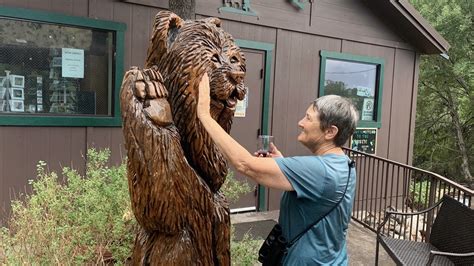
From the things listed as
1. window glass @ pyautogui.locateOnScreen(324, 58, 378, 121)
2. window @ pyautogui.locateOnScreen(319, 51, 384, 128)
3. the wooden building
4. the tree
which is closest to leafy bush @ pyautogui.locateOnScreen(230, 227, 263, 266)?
the wooden building

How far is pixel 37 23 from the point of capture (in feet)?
15.3

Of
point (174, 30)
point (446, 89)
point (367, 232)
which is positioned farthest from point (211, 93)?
A: point (446, 89)

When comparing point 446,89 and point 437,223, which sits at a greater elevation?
point 446,89

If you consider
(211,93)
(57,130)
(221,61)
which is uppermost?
(221,61)

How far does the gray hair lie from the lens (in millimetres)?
1733

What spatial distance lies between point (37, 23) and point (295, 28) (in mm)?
3680

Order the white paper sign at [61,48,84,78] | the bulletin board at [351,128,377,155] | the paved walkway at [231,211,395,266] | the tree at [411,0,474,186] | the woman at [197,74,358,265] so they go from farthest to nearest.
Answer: the tree at [411,0,474,186], the bulletin board at [351,128,377,155], the white paper sign at [61,48,84,78], the paved walkway at [231,211,395,266], the woman at [197,74,358,265]

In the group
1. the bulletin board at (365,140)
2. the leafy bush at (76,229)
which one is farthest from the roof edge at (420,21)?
the leafy bush at (76,229)

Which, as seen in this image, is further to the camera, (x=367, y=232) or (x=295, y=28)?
(x=295, y=28)

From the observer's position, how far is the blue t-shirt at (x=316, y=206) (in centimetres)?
166

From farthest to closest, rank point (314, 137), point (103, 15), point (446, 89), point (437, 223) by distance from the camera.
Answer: point (446, 89), point (103, 15), point (437, 223), point (314, 137)

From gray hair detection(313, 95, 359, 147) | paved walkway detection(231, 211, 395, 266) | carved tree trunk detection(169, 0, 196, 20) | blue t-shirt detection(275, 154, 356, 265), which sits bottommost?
paved walkway detection(231, 211, 395, 266)

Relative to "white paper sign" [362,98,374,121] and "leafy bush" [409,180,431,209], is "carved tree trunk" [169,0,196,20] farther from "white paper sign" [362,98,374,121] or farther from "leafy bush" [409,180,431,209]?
"white paper sign" [362,98,374,121]

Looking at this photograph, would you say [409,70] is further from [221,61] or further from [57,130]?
[221,61]
